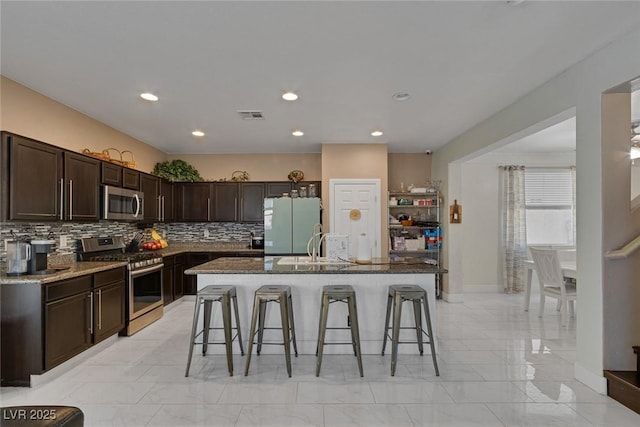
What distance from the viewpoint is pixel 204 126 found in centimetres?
483

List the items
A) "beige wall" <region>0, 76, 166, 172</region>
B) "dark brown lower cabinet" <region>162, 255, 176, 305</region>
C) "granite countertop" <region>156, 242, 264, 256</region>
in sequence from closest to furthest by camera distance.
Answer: "beige wall" <region>0, 76, 166, 172</region>, "dark brown lower cabinet" <region>162, 255, 176, 305</region>, "granite countertop" <region>156, 242, 264, 256</region>

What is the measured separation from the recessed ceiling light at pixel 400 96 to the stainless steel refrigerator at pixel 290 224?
90.2 inches

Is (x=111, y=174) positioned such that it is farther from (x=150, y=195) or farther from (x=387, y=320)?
(x=387, y=320)

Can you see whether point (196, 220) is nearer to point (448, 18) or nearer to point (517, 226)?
point (448, 18)

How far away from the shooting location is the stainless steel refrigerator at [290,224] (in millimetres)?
5609

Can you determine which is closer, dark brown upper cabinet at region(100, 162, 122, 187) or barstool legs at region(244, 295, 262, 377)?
barstool legs at region(244, 295, 262, 377)

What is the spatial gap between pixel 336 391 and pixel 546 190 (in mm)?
5826

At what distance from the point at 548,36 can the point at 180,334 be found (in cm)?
448

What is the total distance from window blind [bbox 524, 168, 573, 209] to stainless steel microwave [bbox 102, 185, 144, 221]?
6.50 m

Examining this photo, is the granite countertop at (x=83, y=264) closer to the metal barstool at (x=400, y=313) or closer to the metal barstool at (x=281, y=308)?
the metal barstool at (x=281, y=308)

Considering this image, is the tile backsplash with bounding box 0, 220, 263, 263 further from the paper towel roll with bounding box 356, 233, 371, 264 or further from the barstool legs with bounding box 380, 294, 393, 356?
the barstool legs with bounding box 380, 294, 393, 356

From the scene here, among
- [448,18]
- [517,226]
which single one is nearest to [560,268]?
[517,226]

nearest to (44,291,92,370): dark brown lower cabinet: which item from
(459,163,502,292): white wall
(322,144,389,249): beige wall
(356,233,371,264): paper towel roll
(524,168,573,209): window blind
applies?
(356,233,371,264): paper towel roll

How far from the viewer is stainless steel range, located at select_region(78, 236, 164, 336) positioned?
4117mm
